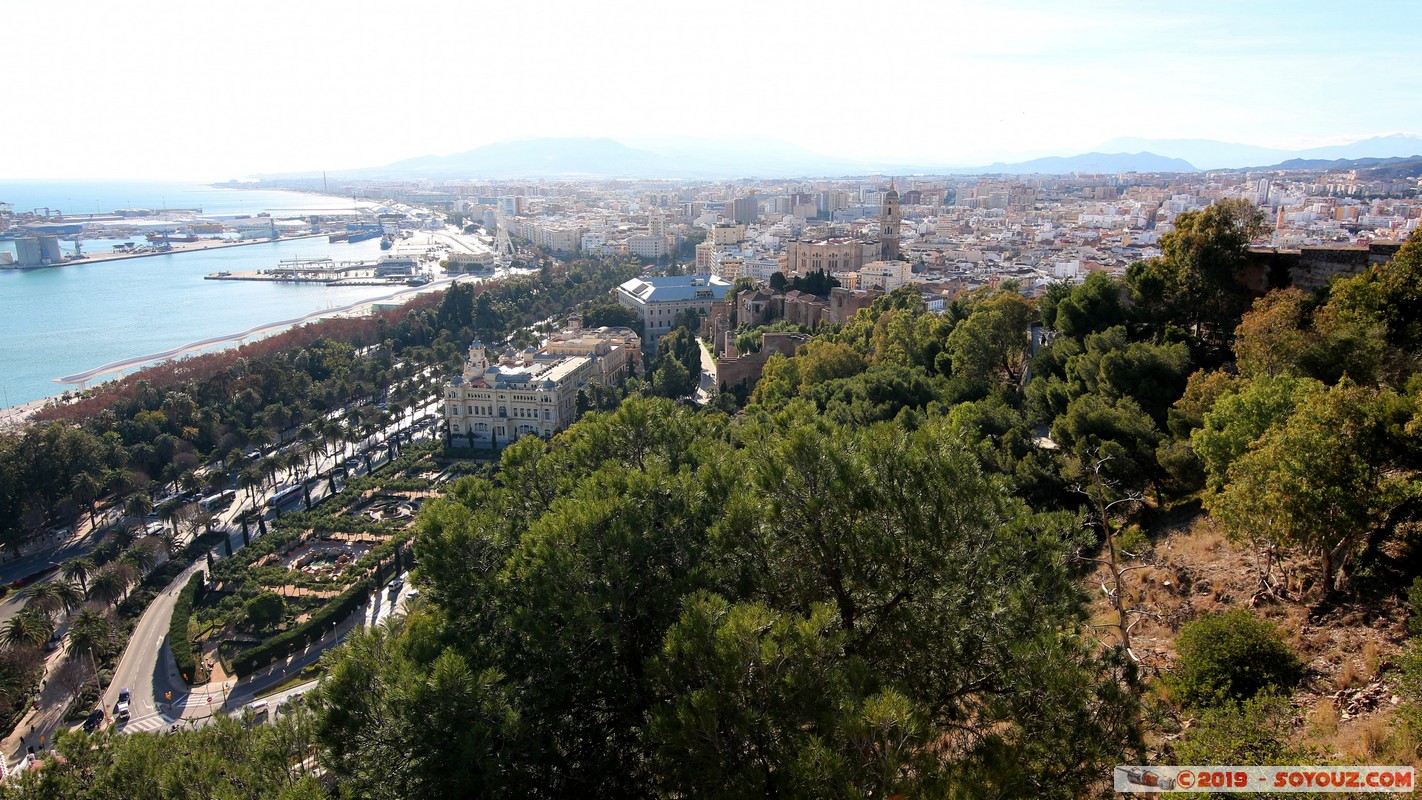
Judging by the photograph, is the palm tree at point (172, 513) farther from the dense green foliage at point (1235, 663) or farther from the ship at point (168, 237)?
the ship at point (168, 237)

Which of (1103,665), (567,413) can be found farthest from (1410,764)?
(567,413)

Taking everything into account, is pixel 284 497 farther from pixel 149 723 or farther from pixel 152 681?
pixel 149 723

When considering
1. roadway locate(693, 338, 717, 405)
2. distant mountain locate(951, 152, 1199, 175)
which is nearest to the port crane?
roadway locate(693, 338, 717, 405)

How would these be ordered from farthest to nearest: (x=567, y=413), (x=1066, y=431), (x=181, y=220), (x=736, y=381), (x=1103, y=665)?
(x=181, y=220) < (x=567, y=413) < (x=736, y=381) < (x=1066, y=431) < (x=1103, y=665)

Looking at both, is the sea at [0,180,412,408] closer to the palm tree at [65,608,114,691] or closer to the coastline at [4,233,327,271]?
the coastline at [4,233,327,271]

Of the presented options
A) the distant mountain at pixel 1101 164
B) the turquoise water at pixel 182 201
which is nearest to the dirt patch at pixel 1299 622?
the turquoise water at pixel 182 201

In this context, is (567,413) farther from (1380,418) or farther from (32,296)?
(32,296)
